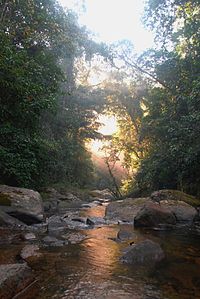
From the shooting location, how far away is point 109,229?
26.8 feet

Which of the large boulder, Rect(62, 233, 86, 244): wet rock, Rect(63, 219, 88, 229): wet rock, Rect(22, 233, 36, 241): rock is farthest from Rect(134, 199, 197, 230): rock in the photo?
Rect(22, 233, 36, 241): rock

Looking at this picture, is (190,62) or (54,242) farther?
(190,62)

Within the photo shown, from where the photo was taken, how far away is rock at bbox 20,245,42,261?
179 inches

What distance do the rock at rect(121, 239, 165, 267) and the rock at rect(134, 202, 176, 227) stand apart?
12.0 feet

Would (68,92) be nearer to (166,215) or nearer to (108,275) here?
(166,215)

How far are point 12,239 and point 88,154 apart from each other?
88.0 ft

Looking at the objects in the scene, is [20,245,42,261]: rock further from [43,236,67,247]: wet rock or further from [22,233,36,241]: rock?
[22,233,36,241]: rock

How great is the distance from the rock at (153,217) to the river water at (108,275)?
261cm

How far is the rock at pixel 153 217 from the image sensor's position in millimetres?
8797

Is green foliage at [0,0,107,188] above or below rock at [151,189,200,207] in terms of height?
above

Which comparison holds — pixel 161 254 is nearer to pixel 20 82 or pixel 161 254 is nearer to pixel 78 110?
pixel 20 82

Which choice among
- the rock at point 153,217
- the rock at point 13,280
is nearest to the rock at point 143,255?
the rock at point 13,280

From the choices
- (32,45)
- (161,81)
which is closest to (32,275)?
(32,45)

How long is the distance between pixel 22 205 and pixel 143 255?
13.0 feet
